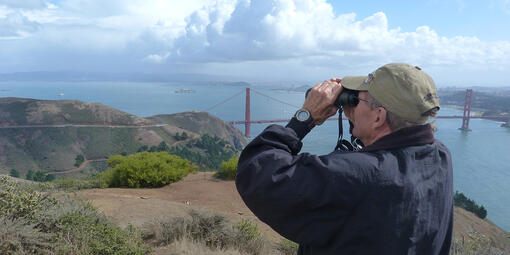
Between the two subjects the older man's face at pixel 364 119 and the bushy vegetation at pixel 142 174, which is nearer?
the older man's face at pixel 364 119

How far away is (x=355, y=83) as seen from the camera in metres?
0.98

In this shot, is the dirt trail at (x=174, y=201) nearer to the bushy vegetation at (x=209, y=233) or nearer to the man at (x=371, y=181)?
the bushy vegetation at (x=209, y=233)

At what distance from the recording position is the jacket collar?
86cm

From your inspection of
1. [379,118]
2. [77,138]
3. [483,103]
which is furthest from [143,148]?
[483,103]

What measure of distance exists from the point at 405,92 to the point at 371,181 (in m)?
0.27

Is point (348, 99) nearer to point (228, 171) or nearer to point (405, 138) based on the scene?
point (405, 138)

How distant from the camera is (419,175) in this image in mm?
833

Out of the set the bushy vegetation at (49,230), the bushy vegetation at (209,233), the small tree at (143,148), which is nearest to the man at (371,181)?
the bushy vegetation at (49,230)

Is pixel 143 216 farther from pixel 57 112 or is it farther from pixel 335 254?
pixel 57 112

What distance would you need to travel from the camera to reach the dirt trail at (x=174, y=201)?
457 cm

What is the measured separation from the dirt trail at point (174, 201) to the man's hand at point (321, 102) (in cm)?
321

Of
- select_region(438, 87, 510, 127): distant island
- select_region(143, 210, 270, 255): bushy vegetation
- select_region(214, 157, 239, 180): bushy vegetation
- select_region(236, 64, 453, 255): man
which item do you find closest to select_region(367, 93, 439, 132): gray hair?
select_region(236, 64, 453, 255): man

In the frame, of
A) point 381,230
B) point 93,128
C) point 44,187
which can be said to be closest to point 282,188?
point 381,230

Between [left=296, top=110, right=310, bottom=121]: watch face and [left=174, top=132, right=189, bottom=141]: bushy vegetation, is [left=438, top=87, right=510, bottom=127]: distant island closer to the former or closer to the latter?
[left=174, top=132, right=189, bottom=141]: bushy vegetation
